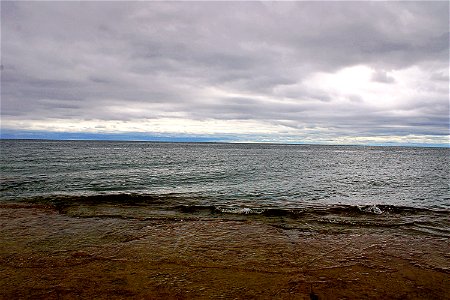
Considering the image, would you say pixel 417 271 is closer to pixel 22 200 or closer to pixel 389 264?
pixel 389 264

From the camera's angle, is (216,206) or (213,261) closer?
(213,261)

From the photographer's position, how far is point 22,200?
20719 mm

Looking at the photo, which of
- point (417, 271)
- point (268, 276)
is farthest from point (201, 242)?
point (417, 271)

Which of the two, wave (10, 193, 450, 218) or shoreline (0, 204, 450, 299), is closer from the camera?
shoreline (0, 204, 450, 299)

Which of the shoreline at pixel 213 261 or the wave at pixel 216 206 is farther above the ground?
the shoreline at pixel 213 261

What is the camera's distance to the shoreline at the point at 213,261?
7367mm

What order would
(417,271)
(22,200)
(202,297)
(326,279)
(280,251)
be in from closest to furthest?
(202,297)
(326,279)
(417,271)
(280,251)
(22,200)

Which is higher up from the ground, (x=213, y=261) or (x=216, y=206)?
(x=213, y=261)

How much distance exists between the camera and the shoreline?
24.2ft

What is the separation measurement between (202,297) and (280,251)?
4272 millimetres

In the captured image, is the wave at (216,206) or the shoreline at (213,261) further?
the wave at (216,206)

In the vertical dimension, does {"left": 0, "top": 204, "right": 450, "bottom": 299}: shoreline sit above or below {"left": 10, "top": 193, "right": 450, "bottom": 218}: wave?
above

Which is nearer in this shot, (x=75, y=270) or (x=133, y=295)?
(x=133, y=295)

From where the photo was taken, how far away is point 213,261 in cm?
935
